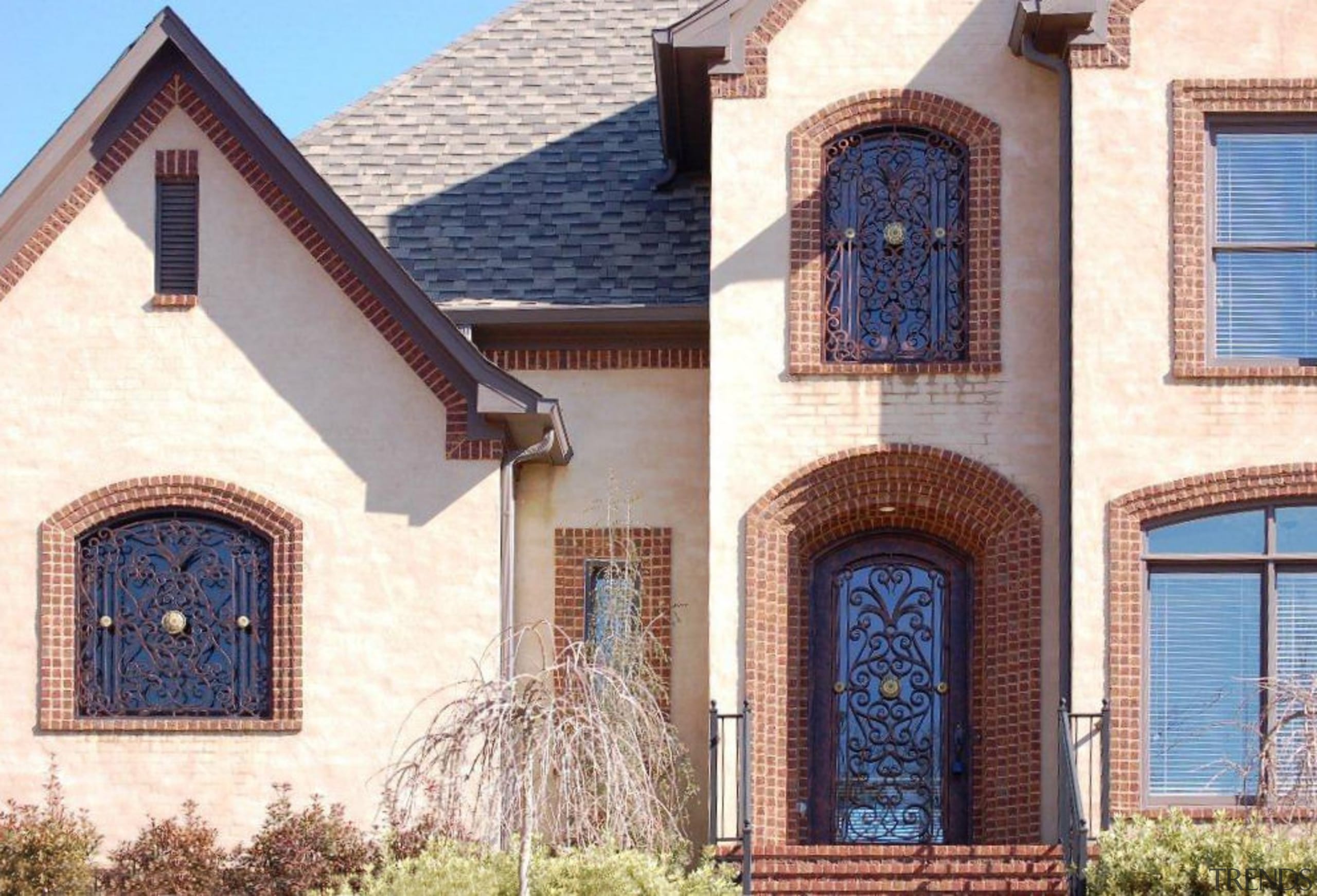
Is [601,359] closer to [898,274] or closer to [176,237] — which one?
[898,274]

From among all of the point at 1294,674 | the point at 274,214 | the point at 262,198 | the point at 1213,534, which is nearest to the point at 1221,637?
the point at 1294,674

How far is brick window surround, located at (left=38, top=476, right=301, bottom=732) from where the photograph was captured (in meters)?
16.4

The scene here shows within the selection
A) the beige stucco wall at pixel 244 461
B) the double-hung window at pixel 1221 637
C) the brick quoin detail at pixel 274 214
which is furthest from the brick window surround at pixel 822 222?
the beige stucco wall at pixel 244 461

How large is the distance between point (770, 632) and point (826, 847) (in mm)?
1850

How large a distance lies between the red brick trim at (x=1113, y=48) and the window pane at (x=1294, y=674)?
150 inches

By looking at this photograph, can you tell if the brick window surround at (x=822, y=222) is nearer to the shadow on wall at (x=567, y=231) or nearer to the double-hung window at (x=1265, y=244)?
the shadow on wall at (x=567, y=231)

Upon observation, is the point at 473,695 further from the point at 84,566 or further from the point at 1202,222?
the point at 1202,222

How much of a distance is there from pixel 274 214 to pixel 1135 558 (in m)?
6.55

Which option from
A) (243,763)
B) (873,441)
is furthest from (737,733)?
(243,763)

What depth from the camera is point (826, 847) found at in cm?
1562

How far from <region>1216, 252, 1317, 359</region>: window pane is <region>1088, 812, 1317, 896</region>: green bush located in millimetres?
3542

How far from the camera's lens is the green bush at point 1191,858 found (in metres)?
14.0

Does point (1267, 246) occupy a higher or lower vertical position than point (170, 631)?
higher

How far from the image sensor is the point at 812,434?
1689 centimetres
